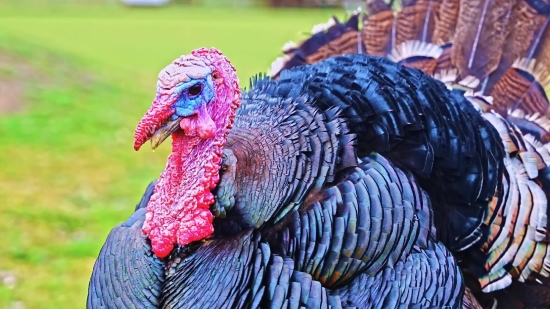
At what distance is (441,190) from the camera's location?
2885mm

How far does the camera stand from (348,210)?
7.86 feet

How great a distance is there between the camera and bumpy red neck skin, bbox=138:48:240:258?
7.39ft

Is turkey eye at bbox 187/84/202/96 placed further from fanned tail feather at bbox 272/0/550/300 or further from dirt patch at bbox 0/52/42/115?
dirt patch at bbox 0/52/42/115

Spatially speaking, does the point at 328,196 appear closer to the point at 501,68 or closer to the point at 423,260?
the point at 423,260

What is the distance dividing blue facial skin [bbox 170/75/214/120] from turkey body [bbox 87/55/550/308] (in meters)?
0.23

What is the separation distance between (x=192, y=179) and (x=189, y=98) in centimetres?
29

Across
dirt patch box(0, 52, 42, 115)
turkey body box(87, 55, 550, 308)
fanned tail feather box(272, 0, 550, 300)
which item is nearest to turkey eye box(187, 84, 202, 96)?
turkey body box(87, 55, 550, 308)

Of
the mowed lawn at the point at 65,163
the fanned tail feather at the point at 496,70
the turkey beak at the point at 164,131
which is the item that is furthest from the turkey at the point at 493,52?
the mowed lawn at the point at 65,163

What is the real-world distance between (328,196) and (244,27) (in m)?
23.8

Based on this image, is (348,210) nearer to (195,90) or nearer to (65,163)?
(195,90)

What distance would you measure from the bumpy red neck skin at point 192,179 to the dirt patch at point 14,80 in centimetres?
692

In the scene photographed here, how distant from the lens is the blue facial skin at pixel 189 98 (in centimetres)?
219

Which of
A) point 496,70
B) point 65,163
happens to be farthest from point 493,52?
point 65,163

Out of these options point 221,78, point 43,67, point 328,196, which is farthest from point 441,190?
point 43,67
